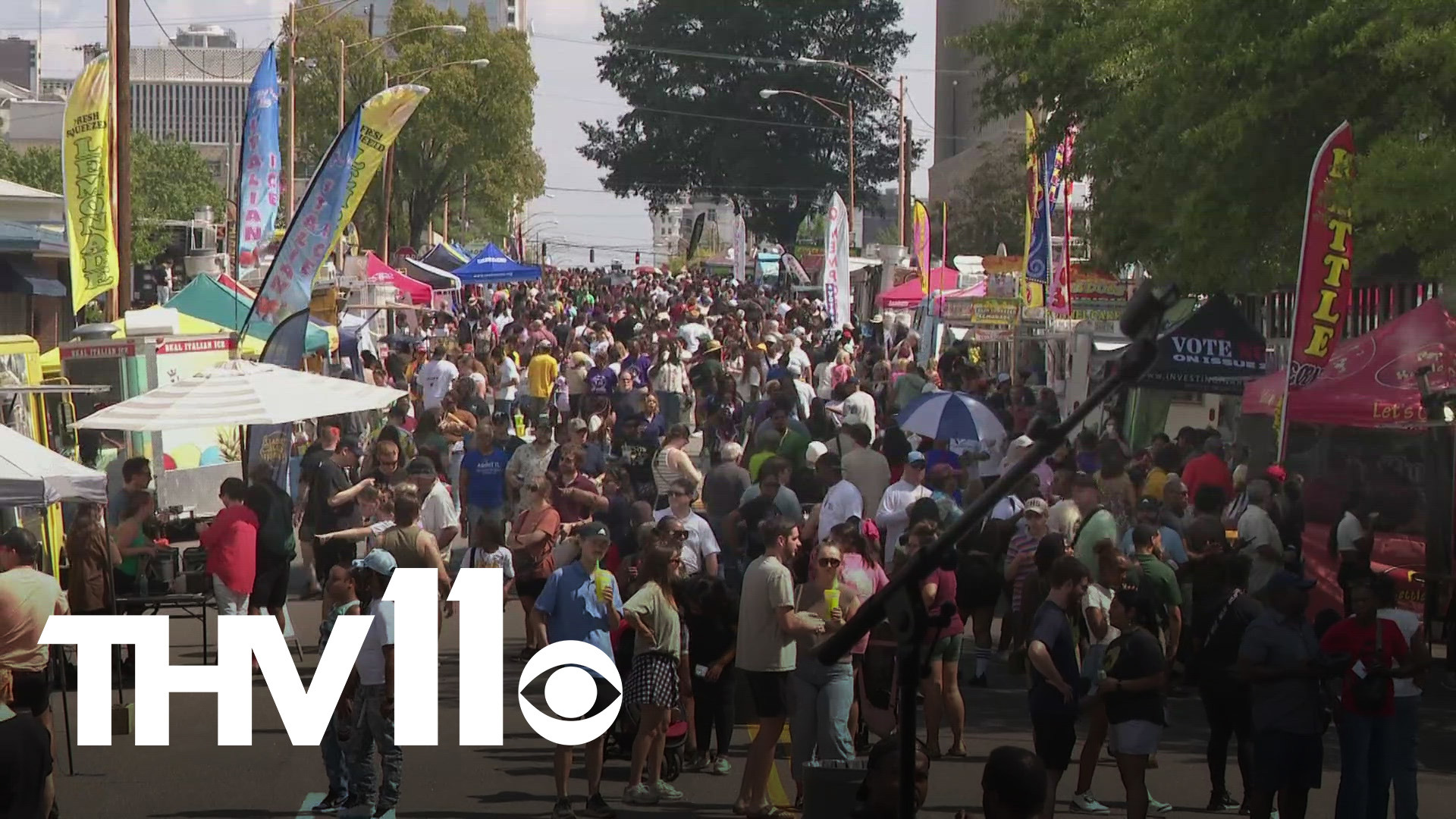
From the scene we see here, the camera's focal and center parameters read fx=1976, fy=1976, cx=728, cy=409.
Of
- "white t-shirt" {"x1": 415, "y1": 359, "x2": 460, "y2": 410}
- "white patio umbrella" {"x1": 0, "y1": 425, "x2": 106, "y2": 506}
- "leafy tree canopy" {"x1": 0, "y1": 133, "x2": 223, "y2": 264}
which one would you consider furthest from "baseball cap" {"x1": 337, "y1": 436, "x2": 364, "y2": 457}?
"leafy tree canopy" {"x1": 0, "y1": 133, "x2": 223, "y2": 264}

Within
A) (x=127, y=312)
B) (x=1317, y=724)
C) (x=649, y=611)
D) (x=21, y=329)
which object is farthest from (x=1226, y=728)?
(x=21, y=329)

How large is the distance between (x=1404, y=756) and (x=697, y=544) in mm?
4617

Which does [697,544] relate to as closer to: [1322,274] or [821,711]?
[821,711]

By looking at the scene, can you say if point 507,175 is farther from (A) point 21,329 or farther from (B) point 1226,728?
(B) point 1226,728

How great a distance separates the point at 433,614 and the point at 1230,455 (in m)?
10.2

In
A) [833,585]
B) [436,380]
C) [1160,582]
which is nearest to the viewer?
[833,585]

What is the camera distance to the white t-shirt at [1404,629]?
9.34 m

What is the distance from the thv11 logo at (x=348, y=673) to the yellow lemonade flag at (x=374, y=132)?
20.2 ft

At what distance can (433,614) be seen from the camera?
11750 mm

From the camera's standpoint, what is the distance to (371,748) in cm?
946

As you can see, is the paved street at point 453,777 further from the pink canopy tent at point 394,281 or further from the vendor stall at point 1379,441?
the pink canopy tent at point 394,281

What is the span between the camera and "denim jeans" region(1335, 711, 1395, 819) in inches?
360

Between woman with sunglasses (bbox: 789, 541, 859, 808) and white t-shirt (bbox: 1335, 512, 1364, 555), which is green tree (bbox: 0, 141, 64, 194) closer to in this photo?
white t-shirt (bbox: 1335, 512, 1364, 555)

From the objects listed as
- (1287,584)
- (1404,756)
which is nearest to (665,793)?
(1287,584)
